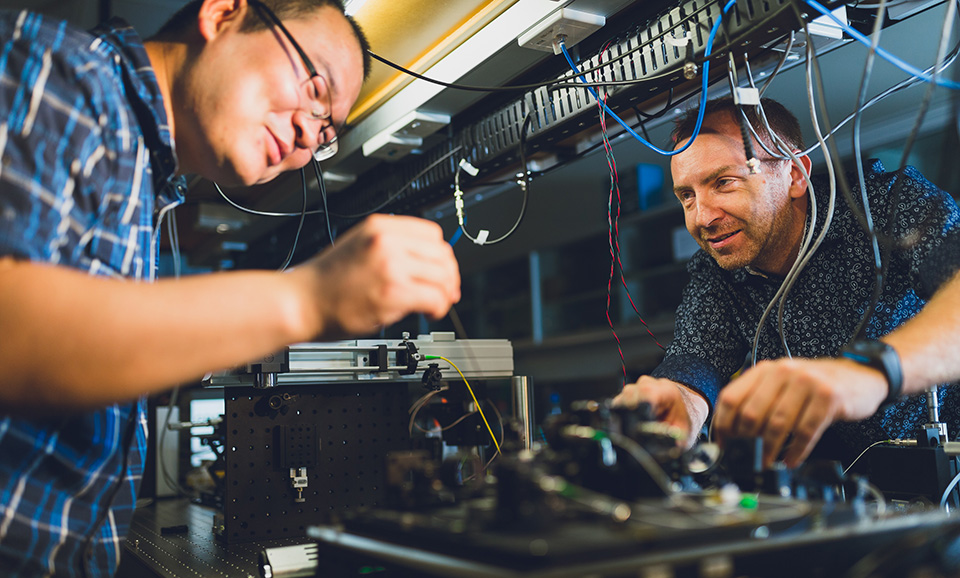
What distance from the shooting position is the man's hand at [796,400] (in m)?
0.80

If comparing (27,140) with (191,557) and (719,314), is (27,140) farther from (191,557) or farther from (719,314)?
(719,314)

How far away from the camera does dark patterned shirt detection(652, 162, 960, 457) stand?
1369 millimetres

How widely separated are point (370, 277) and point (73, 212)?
316 mm

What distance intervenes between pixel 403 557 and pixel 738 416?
493mm

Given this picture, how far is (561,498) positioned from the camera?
601mm

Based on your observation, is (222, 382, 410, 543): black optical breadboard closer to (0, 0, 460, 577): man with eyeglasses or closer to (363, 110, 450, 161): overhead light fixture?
(0, 0, 460, 577): man with eyeglasses

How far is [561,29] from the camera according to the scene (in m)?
1.41

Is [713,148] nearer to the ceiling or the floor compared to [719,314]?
nearer to the ceiling

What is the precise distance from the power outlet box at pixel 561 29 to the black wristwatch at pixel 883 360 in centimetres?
86

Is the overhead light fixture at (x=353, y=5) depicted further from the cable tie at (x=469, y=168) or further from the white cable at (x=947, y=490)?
the white cable at (x=947, y=490)

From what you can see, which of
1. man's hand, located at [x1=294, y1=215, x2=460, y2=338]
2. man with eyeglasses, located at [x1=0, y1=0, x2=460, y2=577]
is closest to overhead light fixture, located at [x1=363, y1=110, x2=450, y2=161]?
man with eyeglasses, located at [x1=0, y1=0, x2=460, y2=577]

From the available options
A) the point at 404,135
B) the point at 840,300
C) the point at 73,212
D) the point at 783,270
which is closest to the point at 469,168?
the point at 404,135

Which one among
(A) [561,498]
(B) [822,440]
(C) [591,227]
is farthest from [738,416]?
(C) [591,227]

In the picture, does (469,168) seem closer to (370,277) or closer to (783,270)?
(783,270)
